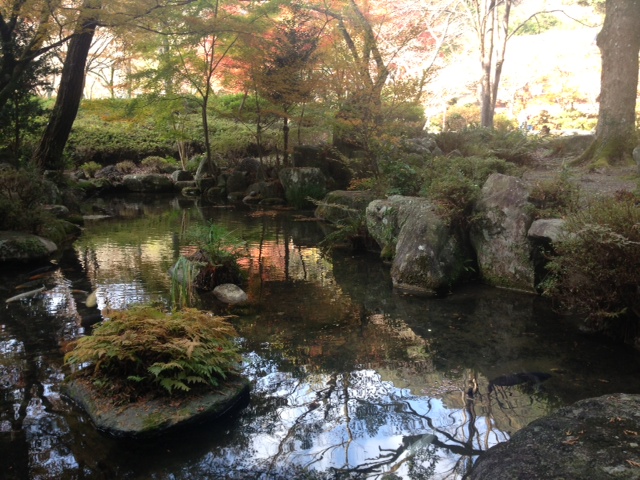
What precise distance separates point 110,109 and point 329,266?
10.9m

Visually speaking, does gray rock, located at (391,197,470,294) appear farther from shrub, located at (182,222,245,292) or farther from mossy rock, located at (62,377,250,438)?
mossy rock, located at (62,377,250,438)

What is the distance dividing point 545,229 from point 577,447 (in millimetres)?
3567

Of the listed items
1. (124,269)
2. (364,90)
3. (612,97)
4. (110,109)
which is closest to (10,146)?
(110,109)

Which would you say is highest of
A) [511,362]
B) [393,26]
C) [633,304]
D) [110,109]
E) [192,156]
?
[393,26]

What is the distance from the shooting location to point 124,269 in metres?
7.14

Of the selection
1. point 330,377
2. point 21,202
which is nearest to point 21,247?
point 21,202

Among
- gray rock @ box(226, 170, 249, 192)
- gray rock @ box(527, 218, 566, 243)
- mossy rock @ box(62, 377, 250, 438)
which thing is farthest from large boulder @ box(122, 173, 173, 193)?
mossy rock @ box(62, 377, 250, 438)

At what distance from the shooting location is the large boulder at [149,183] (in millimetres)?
17781

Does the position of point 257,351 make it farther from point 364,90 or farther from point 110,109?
point 110,109

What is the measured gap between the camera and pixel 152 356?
3527mm

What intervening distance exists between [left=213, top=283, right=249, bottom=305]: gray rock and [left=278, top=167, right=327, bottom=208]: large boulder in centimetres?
721

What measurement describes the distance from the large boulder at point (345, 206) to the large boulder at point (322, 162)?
256 centimetres

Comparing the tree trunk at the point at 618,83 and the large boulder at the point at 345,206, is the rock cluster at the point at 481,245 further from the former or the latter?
the tree trunk at the point at 618,83

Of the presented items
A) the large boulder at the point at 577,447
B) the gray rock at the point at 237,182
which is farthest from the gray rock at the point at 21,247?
the gray rock at the point at 237,182
